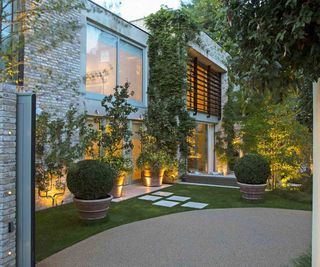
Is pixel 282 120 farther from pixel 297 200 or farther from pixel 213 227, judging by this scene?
pixel 213 227

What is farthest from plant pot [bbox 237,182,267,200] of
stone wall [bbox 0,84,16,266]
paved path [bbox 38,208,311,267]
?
stone wall [bbox 0,84,16,266]

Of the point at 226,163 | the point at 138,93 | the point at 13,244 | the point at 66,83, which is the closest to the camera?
the point at 13,244

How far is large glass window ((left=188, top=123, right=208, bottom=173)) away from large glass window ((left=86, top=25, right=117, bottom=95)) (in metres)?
5.01

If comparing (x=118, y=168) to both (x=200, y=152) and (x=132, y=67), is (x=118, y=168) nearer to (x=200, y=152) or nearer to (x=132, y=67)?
(x=132, y=67)

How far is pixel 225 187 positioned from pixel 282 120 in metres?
2.90

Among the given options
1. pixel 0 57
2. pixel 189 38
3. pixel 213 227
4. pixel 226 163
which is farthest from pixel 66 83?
pixel 226 163

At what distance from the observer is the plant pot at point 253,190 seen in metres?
7.51

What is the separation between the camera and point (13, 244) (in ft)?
9.96

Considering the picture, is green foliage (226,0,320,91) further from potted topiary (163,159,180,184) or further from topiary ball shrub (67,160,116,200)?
potted topiary (163,159,180,184)

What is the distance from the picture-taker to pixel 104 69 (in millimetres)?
9109

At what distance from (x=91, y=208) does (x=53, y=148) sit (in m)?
1.59

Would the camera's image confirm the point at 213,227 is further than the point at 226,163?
No

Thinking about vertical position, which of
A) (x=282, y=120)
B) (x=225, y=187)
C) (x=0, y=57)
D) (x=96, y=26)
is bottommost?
(x=225, y=187)

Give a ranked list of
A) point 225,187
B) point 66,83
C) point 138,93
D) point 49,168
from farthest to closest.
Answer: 1. point 138,93
2. point 225,187
3. point 66,83
4. point 49,168
